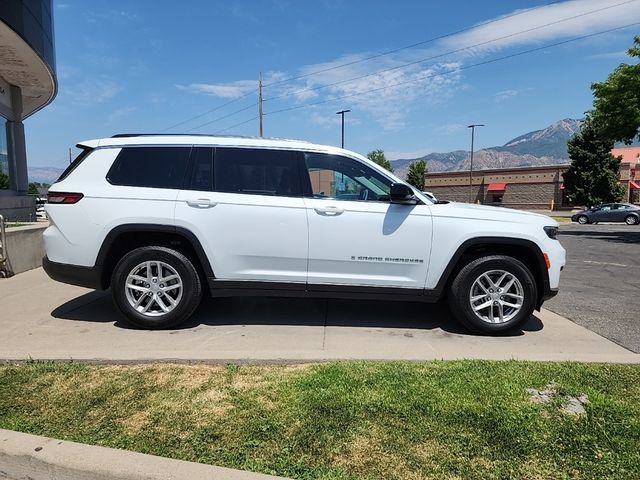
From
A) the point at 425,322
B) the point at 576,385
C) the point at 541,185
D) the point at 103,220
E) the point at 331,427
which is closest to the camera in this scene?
the point at 331,427

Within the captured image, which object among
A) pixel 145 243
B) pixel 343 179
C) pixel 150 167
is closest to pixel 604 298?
pixel 343 179

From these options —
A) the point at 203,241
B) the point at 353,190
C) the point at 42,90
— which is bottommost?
the point at 203,241

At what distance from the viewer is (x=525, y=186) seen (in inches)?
2244

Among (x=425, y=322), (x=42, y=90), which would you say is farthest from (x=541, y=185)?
(x=425, y=322)

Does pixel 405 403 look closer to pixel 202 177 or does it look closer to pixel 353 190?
pixel 353 190

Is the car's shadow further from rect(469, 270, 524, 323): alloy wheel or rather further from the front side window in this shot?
the front side window

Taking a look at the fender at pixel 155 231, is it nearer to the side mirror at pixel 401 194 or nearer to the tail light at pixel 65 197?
the tail light at pixel 65 197

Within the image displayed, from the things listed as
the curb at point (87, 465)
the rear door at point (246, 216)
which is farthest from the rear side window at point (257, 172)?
the curb at point (87, 465)

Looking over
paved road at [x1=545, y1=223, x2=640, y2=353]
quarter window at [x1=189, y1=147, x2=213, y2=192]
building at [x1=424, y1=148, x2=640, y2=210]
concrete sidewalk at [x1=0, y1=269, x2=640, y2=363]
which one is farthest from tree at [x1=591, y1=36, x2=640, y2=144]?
building at [x1=424, y1=148, x2=640, y2=210]

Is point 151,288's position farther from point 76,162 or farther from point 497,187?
point 497,187

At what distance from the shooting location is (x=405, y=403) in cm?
330

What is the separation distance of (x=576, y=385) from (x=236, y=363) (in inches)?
102

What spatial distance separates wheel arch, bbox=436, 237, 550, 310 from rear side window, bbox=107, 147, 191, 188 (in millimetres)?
2889

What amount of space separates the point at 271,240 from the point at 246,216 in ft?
1.13
